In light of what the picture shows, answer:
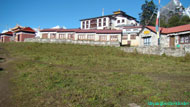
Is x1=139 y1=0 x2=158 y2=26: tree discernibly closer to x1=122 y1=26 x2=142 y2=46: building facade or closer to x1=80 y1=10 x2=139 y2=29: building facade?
x1=80 y1=10 x2=139 y2=29: building facade

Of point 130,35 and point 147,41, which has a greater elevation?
point 130,35

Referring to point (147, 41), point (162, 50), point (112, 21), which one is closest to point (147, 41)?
point (147, 41)

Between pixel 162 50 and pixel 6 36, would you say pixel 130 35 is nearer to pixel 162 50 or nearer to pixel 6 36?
pixel 162 50

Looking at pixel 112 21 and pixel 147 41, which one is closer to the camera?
pixel 147 41

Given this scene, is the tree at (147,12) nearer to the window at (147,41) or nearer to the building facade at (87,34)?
the building facade at (87,34)

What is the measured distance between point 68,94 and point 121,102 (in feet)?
7.94

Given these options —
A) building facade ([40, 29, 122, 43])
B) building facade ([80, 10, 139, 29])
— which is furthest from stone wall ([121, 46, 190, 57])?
building facade ([80, 10, 139, 29])

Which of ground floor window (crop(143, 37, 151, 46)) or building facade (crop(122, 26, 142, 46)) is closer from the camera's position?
ground floor window (crop(143, 37, 151, 46))

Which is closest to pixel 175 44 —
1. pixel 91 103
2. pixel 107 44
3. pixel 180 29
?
pixel 180 29

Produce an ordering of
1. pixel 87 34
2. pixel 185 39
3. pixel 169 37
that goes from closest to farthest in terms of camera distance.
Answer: pixel 185 39
pixel 169 37
pixel 87 34

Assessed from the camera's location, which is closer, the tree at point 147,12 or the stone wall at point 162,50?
the stone wall at point 162,50

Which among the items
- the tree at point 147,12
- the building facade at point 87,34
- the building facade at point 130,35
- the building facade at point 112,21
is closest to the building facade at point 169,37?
the building facade at point 130,35

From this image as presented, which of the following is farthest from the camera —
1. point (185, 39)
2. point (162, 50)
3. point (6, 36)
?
point (6, 36)

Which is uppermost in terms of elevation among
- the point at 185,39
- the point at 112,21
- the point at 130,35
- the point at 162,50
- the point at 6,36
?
the point at 112,21
